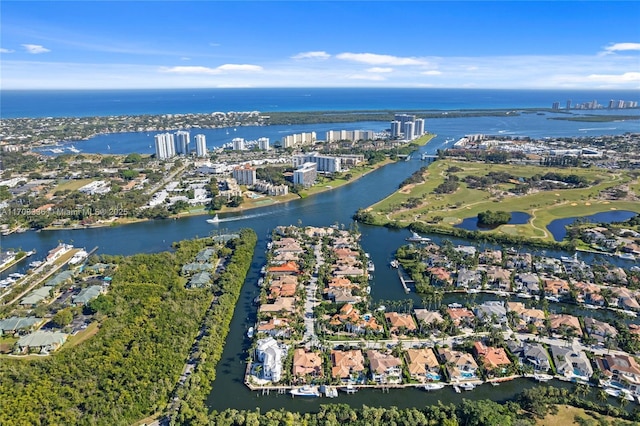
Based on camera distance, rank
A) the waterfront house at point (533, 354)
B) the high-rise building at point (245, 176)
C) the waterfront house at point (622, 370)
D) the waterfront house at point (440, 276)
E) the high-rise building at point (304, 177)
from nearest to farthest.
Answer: the waterfront house at point (622, 370) → the waterfront house at point (533, 354) → the waterfront house at point (440, 276) → the high-rise building at point (304, 177) → the high-rise building at point (245, 176)

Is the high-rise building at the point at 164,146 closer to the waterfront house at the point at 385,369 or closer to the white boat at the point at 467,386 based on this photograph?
the waterfront house at the point at 385,369

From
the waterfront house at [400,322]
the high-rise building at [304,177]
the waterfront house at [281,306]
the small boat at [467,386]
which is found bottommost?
the small boat at [467,386]

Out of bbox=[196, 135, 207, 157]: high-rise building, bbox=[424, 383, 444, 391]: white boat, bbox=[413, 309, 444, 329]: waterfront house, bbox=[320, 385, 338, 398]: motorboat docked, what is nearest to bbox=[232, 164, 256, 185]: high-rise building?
bbox=[196, 135, 207, 157]: high-rise building

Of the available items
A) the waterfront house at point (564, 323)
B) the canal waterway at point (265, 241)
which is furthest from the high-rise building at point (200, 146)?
the waterfront house at point (564, 323)

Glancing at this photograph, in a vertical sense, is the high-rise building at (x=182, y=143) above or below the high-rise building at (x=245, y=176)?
above

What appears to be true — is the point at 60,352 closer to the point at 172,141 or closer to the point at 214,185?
the point at 214,185

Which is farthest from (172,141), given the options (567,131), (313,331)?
(567,131)

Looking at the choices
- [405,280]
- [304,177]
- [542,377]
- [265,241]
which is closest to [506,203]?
[405,280]

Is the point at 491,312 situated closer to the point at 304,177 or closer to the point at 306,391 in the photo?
the point at 306,391
